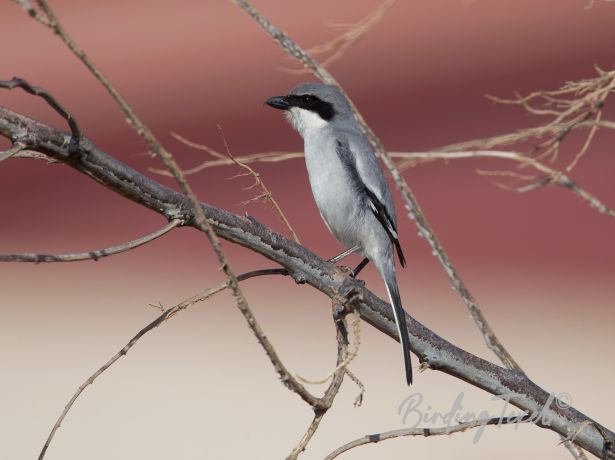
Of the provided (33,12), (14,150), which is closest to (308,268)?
(14,150)

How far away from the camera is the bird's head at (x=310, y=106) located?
3.09 metres

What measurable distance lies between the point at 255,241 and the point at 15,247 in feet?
15.2

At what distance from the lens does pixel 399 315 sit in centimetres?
171

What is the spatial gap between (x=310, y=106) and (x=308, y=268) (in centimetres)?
171

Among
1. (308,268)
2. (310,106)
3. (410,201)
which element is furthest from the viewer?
(310,106)

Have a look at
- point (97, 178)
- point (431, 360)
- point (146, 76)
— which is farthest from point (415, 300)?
point (97, 178)

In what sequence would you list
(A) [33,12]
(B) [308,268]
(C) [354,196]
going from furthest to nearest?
(C) [354,196], (B) [308,268], (A) [33,12]

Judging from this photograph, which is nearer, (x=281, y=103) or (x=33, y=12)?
(x=33, y=12)

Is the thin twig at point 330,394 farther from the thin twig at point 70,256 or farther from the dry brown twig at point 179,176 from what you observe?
the thin twig at point 70,256

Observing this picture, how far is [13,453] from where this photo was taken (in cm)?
457

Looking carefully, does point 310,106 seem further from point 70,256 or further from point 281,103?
point 70,256

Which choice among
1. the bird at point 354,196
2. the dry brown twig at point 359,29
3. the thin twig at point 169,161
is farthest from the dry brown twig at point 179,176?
the bird at point 354,196

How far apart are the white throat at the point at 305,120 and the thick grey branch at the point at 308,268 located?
1.59 m

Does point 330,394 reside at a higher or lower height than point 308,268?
lower
